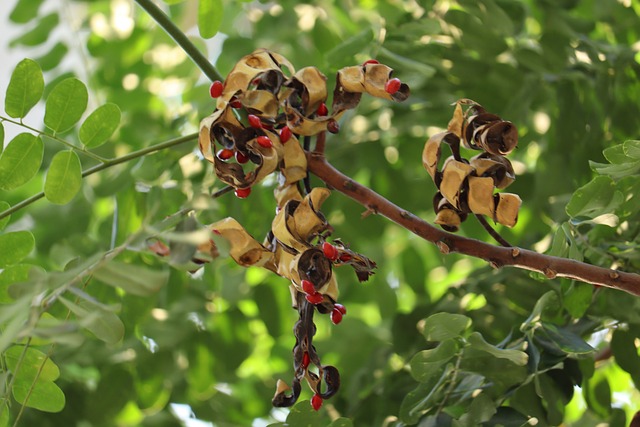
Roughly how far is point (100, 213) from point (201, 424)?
12.8 inches

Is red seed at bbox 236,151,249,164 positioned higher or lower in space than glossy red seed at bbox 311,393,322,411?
higher

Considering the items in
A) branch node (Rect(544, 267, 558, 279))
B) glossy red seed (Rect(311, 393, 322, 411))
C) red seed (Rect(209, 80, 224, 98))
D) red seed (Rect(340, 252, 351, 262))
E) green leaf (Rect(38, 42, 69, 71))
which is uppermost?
red seed (Rect(209, 80, 224, 98))

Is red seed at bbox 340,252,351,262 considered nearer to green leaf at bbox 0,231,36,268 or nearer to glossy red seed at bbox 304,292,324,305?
glossy red seed at bbox 304,292,324,305

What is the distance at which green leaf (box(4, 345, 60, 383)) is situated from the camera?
0.49 m

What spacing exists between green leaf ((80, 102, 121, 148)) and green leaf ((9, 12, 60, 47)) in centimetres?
46

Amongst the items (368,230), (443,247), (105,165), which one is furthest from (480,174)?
(368,230)

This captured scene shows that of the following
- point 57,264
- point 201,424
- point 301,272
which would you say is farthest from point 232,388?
point 301,272

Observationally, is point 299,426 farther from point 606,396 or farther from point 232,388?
point 232,388

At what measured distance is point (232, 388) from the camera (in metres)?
0.88

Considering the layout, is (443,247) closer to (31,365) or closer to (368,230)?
(31,365)

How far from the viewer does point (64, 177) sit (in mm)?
529

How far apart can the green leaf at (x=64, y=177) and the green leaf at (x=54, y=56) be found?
1.63ft

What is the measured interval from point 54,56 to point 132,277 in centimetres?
70

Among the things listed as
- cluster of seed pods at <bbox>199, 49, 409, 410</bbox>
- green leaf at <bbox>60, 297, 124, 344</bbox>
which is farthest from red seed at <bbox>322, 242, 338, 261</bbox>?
green leaf at <bbox>60, 297, 124, 344</bbox>
